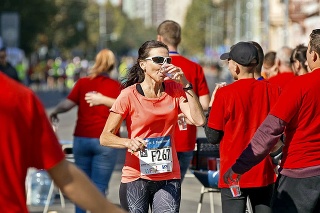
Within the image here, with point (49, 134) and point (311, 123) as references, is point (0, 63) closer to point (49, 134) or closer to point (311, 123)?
point (311, 123)

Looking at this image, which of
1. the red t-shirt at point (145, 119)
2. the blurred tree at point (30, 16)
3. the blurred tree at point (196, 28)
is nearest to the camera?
the red t-shirt at point (145, 119)

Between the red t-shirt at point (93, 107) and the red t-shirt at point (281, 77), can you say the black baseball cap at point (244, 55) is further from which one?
the red t-shirt at point (281, 77)

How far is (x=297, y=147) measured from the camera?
596 centimetres

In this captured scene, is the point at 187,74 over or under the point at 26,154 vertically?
under

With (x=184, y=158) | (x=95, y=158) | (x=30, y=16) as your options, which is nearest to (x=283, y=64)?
(x=95, y=158)

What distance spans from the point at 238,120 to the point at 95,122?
3.28m

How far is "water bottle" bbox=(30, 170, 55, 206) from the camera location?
12.3 meters

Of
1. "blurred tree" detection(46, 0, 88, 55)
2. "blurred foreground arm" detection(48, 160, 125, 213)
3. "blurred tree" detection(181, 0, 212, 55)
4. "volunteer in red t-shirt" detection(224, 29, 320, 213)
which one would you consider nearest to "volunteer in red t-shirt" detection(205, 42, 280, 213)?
"volunteer in red t-shirt" detection(224, 29, 320, 213)

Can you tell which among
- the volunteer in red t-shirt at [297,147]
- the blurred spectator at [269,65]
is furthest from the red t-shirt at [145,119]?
the blurred spectator at [269,65]

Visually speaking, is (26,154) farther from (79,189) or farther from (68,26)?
(68,26)

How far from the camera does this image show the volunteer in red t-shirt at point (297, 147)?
5.81m

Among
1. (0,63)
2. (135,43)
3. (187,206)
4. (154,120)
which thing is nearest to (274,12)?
(0,63)

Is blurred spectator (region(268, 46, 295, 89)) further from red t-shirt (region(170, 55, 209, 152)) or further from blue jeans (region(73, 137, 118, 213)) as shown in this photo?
blue jeans (region(73, 137, 118, 213))

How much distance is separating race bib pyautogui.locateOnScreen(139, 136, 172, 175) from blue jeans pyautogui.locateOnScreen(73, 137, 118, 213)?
124 inches
